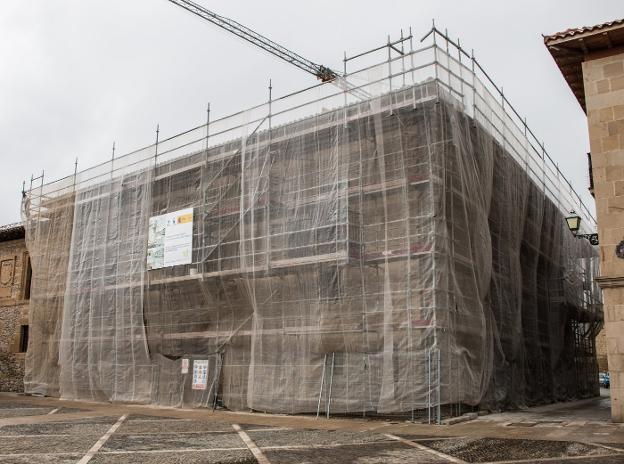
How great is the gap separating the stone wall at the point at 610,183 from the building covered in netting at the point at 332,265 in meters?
3.29

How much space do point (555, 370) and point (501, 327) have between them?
241 inches

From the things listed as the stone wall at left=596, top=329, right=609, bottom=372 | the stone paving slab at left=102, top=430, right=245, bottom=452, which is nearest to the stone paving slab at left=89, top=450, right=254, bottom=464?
the stone paving slab at left=102, top=430, right=245, bottom=452

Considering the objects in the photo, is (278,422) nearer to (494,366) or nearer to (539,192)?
(494,366)

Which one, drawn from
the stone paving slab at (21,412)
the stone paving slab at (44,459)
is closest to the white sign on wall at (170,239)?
the stone paving slab at (21,412)

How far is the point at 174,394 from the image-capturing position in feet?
60.5

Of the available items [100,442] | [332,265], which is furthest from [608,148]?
[100,442]

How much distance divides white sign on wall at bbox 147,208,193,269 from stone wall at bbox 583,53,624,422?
11.4m

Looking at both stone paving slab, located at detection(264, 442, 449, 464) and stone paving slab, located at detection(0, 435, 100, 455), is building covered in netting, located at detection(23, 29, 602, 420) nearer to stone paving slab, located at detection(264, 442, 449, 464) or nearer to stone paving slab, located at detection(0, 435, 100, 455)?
stone paving slab, located at detection(264, 442, 449, 464)

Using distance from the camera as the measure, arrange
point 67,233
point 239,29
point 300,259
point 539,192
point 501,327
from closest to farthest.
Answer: point 300,259 → point 501,327 → point 539,192 → point 67,233 → point 239,29

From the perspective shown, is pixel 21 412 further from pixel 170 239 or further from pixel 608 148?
pixel 608 148

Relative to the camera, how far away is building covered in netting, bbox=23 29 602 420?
1474 cm

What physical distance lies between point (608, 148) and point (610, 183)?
2.56 ft

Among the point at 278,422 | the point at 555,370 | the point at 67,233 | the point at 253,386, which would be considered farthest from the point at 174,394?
the point at 555,370

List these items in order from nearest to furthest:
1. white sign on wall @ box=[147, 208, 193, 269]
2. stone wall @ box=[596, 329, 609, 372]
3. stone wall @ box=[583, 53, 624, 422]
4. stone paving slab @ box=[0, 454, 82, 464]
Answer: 1. stone paving slab @ box=[0, 454, 82, 464]
2. stone wall @ box=[583, 53, 624, 422]
3. white sign on wall @ box=[147, 208, 193, 269]
4. stone wall @ box=[596, 329, 609, 372]
